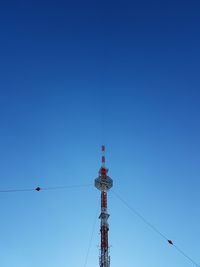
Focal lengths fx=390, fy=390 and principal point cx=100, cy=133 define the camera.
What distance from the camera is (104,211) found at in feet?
232

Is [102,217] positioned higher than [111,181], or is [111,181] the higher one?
[111,181]

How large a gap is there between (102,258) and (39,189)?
50.7 feet

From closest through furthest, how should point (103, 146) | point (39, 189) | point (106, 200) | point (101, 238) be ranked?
point (39, 189), point (101, 238), point (106, 200), point (103, 146)

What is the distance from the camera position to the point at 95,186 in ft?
243

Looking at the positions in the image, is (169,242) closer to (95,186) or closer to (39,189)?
(95,186)

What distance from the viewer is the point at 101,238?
221 ft

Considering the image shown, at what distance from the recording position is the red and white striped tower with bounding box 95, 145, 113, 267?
211 feet

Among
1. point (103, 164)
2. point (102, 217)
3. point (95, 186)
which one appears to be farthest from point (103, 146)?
point (102, 217)

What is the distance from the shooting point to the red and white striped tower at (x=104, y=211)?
64.4m

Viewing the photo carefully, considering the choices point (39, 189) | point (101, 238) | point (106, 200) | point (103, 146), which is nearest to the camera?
point (39, 189)

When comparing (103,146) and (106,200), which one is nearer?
(106,200)

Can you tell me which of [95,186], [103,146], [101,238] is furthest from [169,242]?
[103,146]

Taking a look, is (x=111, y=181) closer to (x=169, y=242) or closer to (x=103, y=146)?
(x=103, y=146)

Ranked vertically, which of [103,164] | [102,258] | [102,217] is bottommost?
[102,258]
